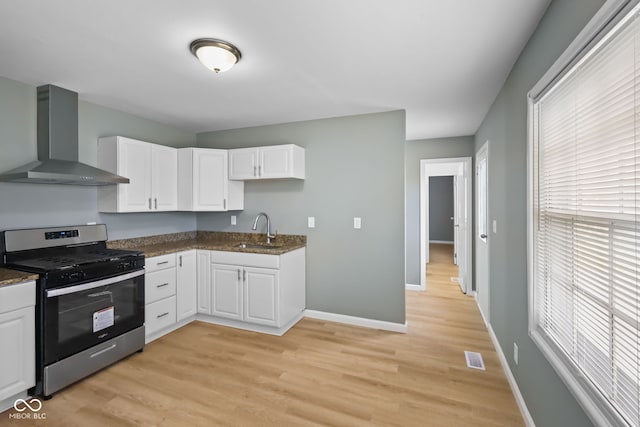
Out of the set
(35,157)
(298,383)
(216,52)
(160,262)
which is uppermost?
(216,52)

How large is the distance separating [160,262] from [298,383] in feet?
6.10

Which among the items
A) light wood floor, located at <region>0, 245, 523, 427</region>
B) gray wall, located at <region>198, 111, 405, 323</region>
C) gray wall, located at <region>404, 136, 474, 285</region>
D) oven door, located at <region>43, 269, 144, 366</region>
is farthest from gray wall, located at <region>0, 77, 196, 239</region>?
gray wall, located at <region>404, 136, 474, 285</region>

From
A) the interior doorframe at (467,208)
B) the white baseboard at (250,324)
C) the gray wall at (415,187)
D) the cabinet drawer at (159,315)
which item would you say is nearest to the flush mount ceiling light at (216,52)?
the cabinet drawer at (159,315)

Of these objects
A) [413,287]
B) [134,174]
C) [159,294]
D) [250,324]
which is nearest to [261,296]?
[250,324]

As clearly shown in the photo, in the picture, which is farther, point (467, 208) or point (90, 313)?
point (467, 208)

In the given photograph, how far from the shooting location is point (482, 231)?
12.9 feet

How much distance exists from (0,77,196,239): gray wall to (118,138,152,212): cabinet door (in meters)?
0.29

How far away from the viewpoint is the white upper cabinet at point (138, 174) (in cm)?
302

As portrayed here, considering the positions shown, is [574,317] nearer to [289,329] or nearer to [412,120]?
[289,329]

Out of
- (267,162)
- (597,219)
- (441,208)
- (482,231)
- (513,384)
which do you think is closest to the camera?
(597,219)

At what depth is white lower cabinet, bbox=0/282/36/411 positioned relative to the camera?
1.95m

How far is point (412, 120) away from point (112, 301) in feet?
12.1

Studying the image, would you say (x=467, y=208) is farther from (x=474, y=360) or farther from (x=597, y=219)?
(x=597, y=219)

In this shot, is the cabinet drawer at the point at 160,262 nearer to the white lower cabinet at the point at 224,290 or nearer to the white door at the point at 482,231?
the white lower cabinet at the point at 224,290
